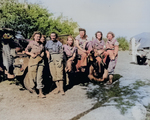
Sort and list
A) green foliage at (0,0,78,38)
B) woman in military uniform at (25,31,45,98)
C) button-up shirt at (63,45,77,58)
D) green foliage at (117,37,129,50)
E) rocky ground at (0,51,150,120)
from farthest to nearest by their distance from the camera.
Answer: green foliage at (117,37,129,50) → green foliage at (0,0,78,38) → button-up shirt at (63,45,77,58) → woman in military uniform at (25,31,45,98) → rocky ground at (0,51,150,120)

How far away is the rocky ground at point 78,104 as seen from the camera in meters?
3.62

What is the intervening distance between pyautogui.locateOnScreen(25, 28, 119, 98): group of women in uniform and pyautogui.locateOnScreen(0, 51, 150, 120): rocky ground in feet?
1.40

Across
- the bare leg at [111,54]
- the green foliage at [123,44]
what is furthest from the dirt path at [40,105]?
the green foliage at [123,44]

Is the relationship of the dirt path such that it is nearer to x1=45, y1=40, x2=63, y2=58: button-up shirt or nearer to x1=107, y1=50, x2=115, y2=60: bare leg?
x1=45, y1=40, x2=63, y2=58: button-up shirt

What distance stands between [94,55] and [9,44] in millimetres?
2772

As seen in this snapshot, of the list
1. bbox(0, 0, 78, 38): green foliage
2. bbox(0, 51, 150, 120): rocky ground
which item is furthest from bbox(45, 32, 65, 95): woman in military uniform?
bbox(0, 0, 78, 38): green foliage

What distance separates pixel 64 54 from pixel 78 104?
5.16ft

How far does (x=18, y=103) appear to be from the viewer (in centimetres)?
433

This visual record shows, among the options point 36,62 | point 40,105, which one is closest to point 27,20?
point 36,62

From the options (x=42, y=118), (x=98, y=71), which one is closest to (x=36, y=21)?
(x=98, y=71)

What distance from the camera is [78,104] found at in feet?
14.1

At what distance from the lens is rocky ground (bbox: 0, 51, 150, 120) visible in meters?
3.62

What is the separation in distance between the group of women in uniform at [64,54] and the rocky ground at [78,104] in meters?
0.43

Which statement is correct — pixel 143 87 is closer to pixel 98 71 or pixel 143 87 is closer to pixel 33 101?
pixel 98 71
